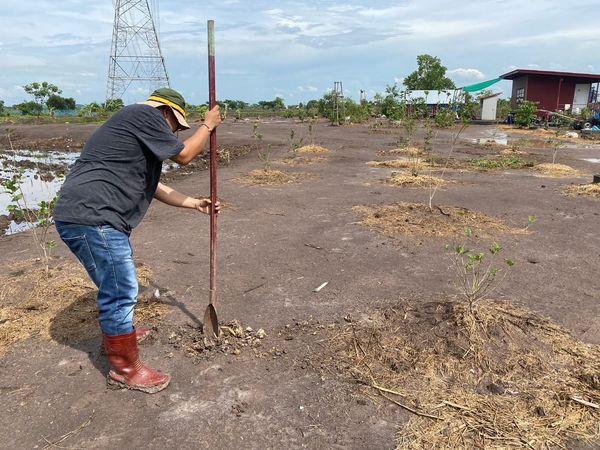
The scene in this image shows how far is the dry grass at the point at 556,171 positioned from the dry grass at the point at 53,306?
10066mm

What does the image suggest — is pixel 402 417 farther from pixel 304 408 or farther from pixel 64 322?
pixel 64 322

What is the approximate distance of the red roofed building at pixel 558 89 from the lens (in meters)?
36.6

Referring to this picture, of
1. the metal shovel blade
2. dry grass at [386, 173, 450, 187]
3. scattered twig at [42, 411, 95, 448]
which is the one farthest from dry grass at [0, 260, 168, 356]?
dry grass at [386, 173, 450, 187]

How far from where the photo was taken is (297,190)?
30.6 ft

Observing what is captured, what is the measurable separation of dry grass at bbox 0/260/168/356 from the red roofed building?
39868 millimetres

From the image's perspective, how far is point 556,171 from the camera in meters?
11.3

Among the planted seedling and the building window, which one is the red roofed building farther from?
the planted seedling

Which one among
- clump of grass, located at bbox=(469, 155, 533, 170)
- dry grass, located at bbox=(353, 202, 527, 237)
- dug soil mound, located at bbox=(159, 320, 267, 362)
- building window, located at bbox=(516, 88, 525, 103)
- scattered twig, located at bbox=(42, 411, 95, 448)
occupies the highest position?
building window, located at bbox=(516, 88, 525, 103)

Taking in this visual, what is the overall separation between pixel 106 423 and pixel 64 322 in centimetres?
143

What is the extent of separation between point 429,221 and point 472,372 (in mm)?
3750

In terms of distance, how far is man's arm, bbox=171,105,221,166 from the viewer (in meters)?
2.83

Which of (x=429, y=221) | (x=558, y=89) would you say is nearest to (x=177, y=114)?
(x=429, y=221)

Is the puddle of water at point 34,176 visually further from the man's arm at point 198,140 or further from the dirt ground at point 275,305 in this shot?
the man's arm at point 198,140

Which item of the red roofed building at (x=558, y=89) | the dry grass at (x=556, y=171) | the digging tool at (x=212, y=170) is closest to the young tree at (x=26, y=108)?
the digging tool at (x=212, y=170)
